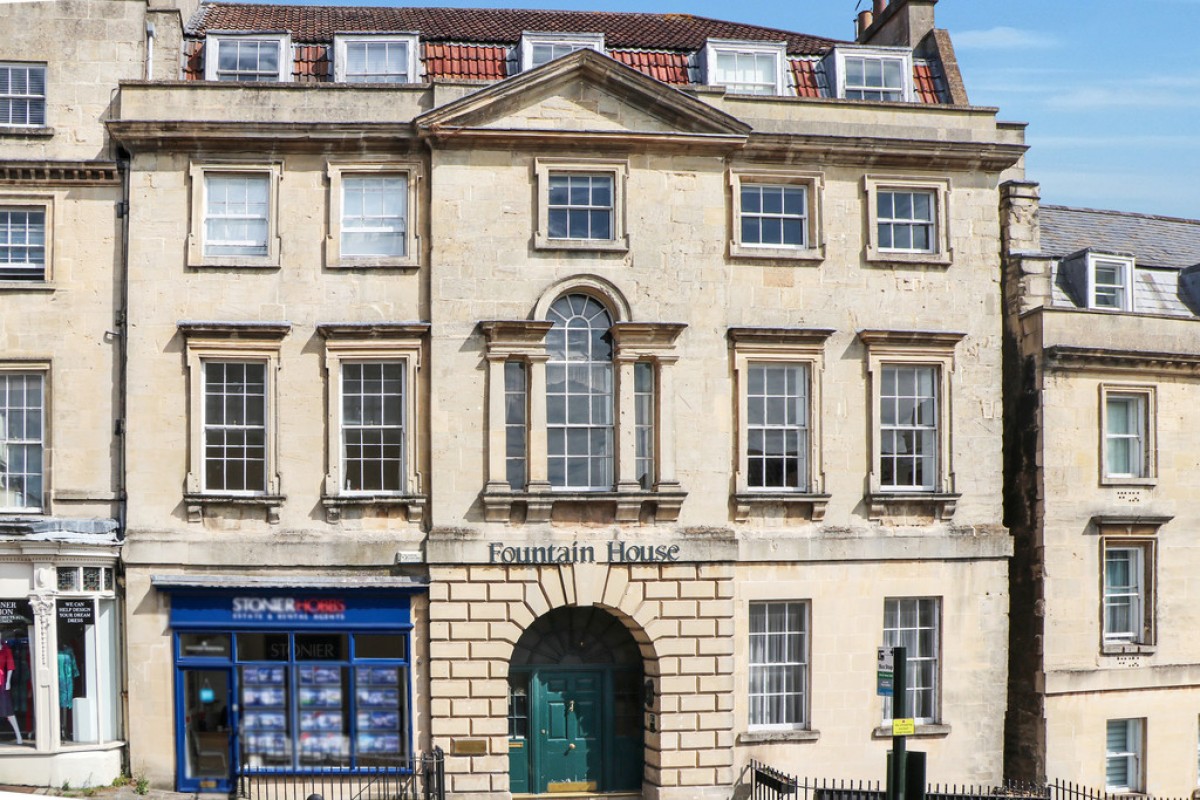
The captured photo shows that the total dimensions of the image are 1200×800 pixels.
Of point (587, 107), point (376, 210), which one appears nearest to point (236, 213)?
point (376, 210)

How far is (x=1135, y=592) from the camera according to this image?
2339cm

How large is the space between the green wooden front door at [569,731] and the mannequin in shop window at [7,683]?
7926 mm

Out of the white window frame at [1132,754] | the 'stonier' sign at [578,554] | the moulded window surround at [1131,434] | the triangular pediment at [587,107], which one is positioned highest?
the triangular pediment at [587,107]

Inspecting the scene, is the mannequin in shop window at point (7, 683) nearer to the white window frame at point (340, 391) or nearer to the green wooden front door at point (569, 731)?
the white window frame at point (340, 391)

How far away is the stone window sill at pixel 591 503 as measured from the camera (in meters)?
20.6

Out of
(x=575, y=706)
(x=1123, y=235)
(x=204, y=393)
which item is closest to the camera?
(x=204, y=393)

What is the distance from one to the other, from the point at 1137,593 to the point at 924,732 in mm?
4815

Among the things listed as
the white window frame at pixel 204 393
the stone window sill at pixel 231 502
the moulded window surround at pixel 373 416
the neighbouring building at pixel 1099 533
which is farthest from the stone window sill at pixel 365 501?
the neighbouring building at pixel 1099 533

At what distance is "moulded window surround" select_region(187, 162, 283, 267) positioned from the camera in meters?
20.9

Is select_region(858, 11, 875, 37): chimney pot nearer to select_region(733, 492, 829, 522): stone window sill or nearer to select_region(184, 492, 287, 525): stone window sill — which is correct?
select_region(733, 492, 829, 522): stone window sill

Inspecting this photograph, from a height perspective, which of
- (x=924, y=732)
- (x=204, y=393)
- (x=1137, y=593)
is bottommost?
(x=924, y=732)

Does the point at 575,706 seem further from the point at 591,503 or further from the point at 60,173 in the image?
the point at 60,173

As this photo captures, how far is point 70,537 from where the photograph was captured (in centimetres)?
1989

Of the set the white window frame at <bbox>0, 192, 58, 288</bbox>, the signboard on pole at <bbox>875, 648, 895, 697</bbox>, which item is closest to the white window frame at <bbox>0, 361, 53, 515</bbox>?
the white window frame at <bbox>0, 192, 58, 288</bbox>
